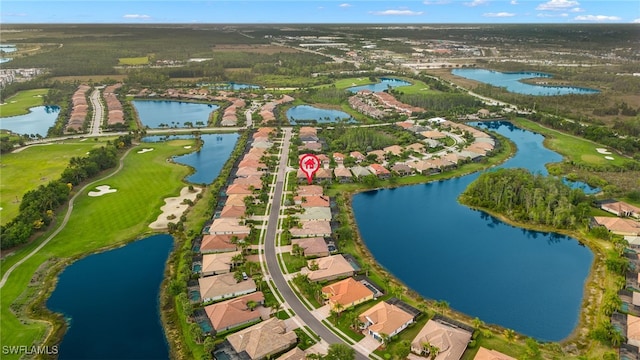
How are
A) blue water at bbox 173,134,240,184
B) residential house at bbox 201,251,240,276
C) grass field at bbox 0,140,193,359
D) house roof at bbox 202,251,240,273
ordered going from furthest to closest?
1. blue water at bbox 173,134,240,184
2. house roof at bbox 202,251,240,273
3. residential house at bbox 201,251,240,276
4. grass field at bbox 0,140,193,359

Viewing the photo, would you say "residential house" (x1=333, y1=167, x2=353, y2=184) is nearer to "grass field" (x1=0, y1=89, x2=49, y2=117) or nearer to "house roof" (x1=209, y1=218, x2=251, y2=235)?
"house roof" (x1=209, y1=218, x2=251, y2=235)

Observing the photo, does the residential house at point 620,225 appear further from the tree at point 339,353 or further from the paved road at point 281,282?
the tree at point 339,353

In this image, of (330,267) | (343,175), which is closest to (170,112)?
(343,175)

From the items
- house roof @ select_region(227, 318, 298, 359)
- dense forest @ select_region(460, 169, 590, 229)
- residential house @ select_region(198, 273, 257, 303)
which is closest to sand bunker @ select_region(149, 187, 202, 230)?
residential house @ select_region(198, 273, 257, 303)

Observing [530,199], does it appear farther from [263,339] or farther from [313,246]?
[263,339]

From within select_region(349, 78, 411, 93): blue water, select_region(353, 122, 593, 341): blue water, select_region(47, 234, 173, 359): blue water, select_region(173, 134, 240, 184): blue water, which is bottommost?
select_region(47, 234, 173, 359): blue water

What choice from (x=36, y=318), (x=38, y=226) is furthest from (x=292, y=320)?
(x=38, y=226)
